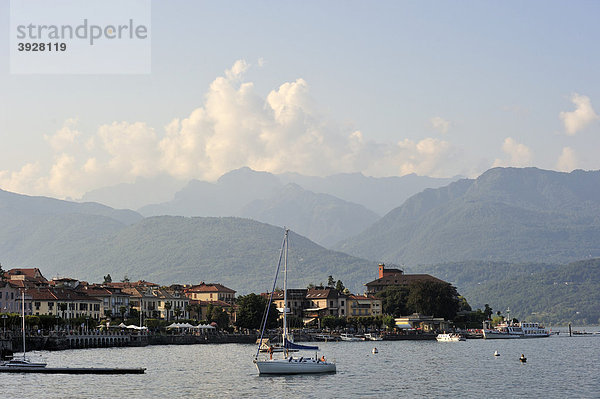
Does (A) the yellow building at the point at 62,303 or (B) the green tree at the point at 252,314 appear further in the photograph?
(B) the green tree at the point at 252,314

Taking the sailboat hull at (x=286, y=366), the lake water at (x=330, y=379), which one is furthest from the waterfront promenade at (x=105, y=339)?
the sailboat hull at (x=286, y=366)

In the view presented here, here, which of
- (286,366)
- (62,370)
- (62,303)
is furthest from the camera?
(62,303)

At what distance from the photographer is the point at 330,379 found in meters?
91.7

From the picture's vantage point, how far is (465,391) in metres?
82.2

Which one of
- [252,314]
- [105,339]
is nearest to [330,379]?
[105,339]

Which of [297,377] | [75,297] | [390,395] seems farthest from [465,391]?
[75,297]

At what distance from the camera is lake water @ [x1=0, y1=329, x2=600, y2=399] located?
7931 centimetres

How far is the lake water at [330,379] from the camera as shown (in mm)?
79312

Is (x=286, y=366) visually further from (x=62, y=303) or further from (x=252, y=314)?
(x=252, y=314)

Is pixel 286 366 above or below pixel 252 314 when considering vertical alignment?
below

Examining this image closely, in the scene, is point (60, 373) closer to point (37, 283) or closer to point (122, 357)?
point (122, 357)

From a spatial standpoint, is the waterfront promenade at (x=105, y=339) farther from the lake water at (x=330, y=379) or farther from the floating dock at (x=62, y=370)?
the floating dock at (x=62, y=370)

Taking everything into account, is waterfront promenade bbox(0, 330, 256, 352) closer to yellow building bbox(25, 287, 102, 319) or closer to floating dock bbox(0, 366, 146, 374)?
yellow building bbox(25, 287, 102, 319)

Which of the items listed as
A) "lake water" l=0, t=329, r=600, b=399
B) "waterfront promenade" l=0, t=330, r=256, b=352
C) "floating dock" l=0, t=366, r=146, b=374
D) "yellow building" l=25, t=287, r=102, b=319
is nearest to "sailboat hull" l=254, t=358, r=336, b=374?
"lake water" l=0, t=329, r=600, b=399
